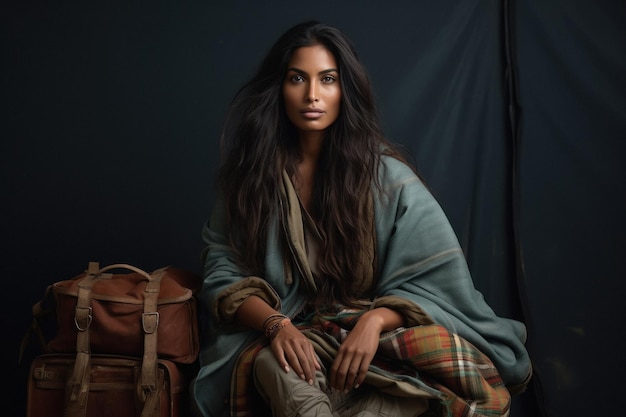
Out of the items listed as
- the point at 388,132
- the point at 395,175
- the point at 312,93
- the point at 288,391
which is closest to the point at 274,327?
the point at 288,391

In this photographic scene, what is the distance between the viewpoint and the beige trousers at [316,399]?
1.73 metres

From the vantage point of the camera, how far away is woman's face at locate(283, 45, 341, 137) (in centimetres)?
A: 215

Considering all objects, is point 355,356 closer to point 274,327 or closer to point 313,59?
point 274,327

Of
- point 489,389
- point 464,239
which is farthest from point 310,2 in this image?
point 489,389

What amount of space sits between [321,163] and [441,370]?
0.77m

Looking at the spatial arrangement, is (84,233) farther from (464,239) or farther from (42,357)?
(464,239)

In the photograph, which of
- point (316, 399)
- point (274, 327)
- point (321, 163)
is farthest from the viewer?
point (321, 163)

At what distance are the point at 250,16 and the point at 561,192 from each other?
1.33 meters

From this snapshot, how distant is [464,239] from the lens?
2.82 metres

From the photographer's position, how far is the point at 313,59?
7.05ft

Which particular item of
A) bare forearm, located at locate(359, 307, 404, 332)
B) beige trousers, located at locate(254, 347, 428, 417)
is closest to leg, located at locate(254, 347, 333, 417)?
beige trousers, located at locate(254, 347, 428, 417)

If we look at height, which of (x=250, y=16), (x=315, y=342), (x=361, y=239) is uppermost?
(x=250, y=16)

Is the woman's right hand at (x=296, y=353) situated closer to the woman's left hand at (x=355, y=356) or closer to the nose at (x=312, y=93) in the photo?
the woman's left hand at (x=355, y=356)

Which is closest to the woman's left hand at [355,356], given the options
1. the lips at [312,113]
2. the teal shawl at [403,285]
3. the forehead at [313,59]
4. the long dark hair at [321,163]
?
the teal shawl at [403,285]
